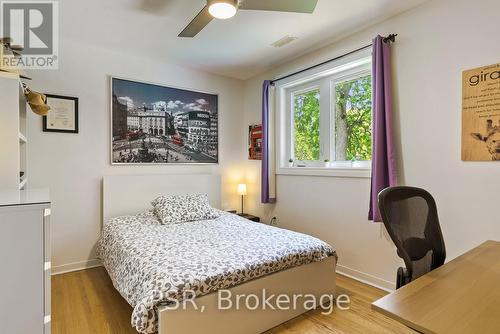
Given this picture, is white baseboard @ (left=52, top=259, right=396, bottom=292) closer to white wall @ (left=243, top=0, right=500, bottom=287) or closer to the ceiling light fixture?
white wall @ (left=243, top=0, right=500, bottom=287)

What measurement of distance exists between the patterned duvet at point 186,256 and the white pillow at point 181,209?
0.11 metres

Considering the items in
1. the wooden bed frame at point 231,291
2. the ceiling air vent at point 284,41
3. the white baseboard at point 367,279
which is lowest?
the white baseboard at point 367,279

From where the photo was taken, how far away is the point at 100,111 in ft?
10.3

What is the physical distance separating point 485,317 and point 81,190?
3396mm

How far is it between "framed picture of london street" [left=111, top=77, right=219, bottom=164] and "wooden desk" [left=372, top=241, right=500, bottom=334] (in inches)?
123

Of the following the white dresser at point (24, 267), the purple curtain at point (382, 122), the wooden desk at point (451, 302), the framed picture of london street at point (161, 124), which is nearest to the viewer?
the wooden desk at point (451, 302)

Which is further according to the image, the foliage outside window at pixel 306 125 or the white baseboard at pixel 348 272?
the foliage outside window at pixel 306 125

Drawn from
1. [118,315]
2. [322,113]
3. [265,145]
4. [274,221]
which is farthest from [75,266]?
[322,113]

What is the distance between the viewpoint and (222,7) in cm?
168

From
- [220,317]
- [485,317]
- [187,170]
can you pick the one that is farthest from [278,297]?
[187,170]

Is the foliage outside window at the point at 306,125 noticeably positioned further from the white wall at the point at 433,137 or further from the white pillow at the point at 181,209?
the white pillow at the point at 181,209

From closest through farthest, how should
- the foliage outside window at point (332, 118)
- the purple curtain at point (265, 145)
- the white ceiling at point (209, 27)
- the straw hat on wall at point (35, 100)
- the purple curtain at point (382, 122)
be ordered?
the straw hat on wall at point (35, 100), the white ceiling at point (209, 27), the purple curtain at point (382, 122), the foliage outside window at point (332, 118), the purple curtain at point (265, 145)

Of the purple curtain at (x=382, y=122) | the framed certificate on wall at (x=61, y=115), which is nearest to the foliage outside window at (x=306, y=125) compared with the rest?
the purple curtain at (x=382, y=122)

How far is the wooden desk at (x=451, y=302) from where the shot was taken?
797 mm
